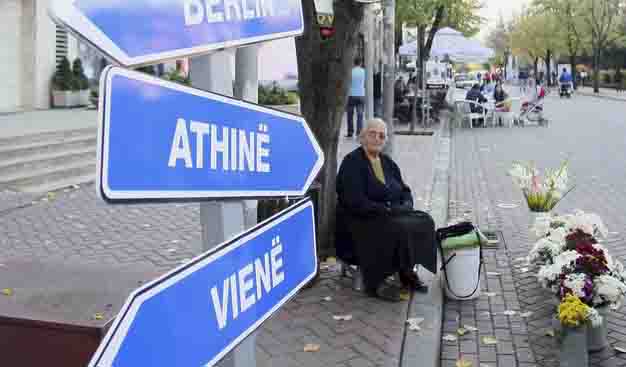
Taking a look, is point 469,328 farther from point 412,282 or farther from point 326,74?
point 326,74

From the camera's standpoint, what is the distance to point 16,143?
10.8 metres

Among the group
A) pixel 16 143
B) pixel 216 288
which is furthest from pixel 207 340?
pixel 16 143

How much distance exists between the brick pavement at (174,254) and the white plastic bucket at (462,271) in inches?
18.5

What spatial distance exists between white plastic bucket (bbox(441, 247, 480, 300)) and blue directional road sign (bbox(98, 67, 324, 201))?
3.48m

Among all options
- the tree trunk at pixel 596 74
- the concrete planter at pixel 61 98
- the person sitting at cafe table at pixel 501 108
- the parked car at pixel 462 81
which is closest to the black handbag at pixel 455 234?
the concrete planter at pixel 61 98

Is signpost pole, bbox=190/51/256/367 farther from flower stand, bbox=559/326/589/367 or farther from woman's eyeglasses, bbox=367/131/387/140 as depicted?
woman's eyeglasses, bbox=367/131/387/140

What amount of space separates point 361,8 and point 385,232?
6.19 ft

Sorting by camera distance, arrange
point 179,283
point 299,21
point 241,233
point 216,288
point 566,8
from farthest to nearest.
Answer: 1. point 566,8
2. point 299,21
3. point 241,233
4. point 216,288
5. point 179,283

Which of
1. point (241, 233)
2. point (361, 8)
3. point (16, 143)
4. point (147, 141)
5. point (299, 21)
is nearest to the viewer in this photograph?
point (147, 141)

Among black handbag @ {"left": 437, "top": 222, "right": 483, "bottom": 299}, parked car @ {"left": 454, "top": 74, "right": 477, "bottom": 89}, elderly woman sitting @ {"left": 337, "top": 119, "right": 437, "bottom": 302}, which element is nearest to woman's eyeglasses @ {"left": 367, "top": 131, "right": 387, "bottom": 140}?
elderly woman sitting @ {"left": 337, "top": 119, "right": 437, "bottom": 302}

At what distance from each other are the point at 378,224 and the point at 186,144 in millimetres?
3886

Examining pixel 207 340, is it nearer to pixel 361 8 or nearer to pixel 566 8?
pixel 361 8

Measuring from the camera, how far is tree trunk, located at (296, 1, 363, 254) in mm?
6047

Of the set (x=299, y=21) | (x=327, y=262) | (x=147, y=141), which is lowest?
(x=327, y=262)
